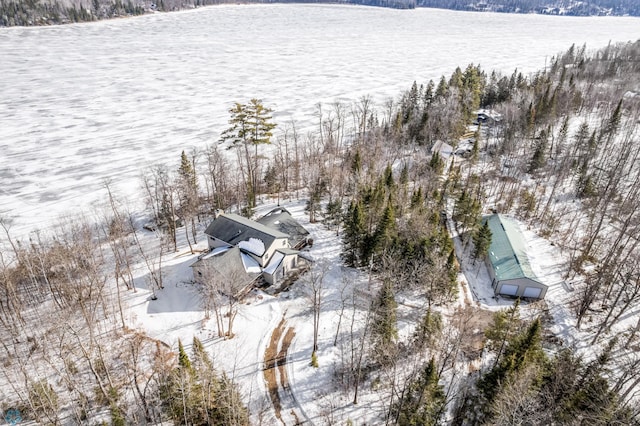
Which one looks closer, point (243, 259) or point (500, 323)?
point (500, 323)

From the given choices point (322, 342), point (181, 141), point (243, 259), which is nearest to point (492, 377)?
point (322, 342)

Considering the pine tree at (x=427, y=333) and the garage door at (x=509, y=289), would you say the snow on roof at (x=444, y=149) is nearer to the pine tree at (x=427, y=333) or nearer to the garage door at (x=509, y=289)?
the garage door at (x=509, y=289)

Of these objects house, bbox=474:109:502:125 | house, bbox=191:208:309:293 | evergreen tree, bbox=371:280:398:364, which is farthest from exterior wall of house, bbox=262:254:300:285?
house, bbox=474:109:502:125

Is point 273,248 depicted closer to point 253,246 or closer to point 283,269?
point 253,246

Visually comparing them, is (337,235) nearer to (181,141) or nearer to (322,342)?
(322,342)

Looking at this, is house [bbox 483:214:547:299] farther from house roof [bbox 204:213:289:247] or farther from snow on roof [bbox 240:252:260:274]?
snow on roof [bbox 240:252:260:274]

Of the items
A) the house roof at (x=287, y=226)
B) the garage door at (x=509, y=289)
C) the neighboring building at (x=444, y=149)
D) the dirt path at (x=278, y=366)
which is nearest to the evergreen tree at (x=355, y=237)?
the house roof at (x=287, y=226)
